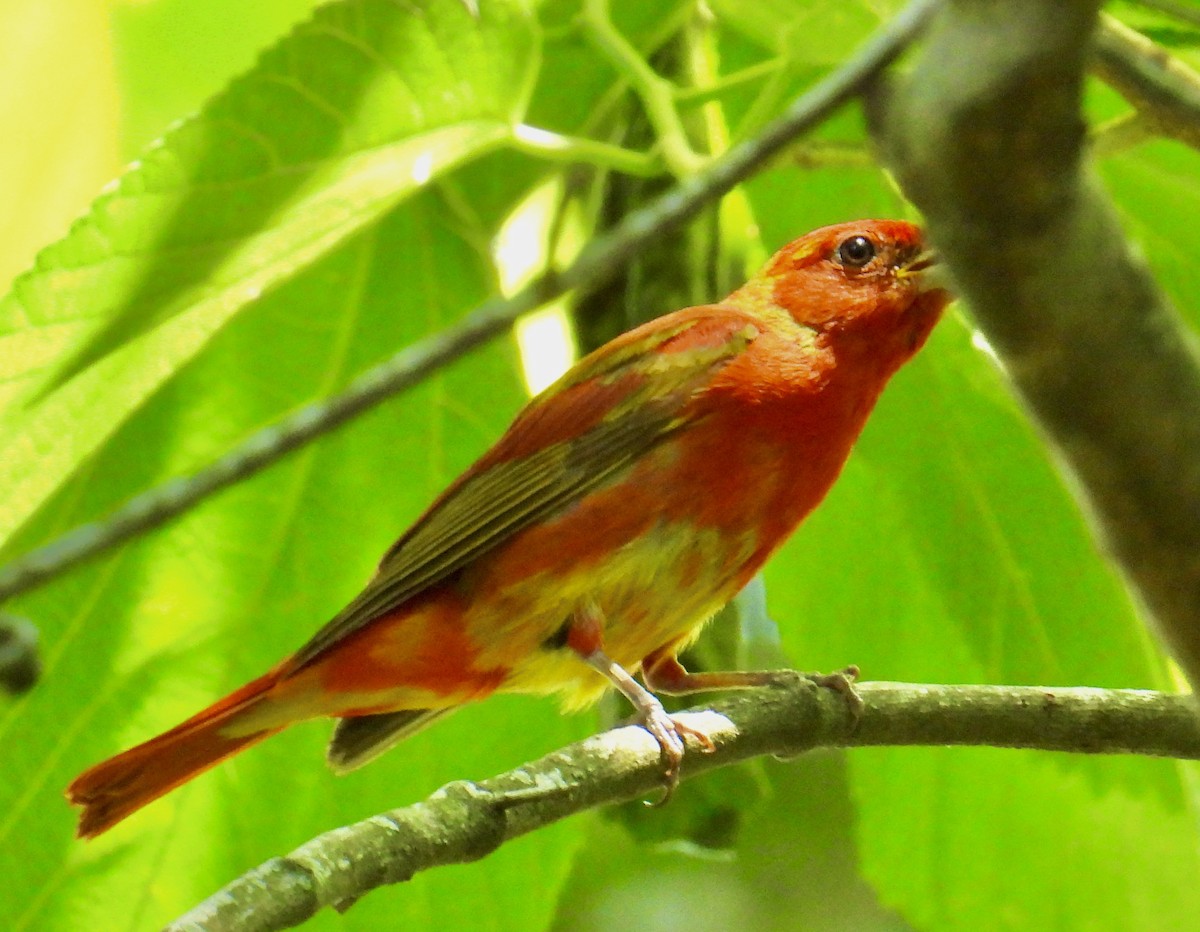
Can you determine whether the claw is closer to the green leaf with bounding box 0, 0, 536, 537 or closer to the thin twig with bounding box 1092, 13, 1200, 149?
the green leaf with bounding box 0, 0, 536, 537

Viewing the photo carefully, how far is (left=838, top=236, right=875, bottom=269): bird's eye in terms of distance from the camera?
287 centimetres

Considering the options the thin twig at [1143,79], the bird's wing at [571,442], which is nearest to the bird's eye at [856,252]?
the bird's wing at [571,442]

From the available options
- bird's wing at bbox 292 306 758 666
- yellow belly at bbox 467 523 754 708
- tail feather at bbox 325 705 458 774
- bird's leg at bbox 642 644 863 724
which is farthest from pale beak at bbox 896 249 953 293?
tail feather at bbox 325 705 458 774

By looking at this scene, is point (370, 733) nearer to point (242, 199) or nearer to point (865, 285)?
point (242, 199)

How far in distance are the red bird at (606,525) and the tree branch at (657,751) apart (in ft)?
0.98

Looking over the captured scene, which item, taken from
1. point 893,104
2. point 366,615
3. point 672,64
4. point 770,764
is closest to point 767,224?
point 672,64

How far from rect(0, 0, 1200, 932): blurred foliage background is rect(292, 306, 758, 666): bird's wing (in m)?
0.07

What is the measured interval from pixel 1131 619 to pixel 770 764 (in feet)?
4.73

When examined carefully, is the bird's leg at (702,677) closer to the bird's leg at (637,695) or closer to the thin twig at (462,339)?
the bird's leg at (637,695)

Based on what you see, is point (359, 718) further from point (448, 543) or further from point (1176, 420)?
point (1176, 420)

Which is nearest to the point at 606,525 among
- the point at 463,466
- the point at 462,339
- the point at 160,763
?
the point at 463,466

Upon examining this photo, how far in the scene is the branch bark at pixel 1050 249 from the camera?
695 mm

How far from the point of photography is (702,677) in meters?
2.86

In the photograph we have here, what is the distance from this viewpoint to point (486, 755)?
2756 mm
